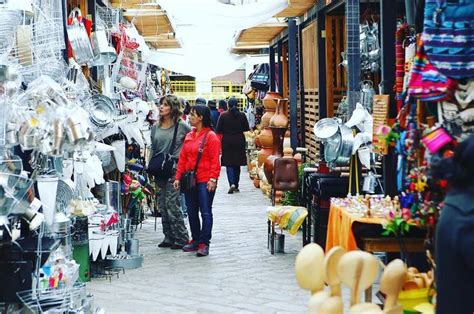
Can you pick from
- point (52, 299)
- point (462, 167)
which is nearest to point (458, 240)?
point (462, 167)

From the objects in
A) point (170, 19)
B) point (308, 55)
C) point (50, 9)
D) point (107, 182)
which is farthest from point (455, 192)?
point (170, 19)

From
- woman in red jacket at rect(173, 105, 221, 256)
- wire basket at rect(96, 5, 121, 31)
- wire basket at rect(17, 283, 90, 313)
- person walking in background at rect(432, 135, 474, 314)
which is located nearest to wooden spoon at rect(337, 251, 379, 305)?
person walking in background at rect(432, 135, 474, 314)

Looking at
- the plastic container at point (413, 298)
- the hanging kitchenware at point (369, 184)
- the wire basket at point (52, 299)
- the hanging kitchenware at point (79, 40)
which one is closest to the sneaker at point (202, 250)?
the hanging kitchenware at point (369, 184)

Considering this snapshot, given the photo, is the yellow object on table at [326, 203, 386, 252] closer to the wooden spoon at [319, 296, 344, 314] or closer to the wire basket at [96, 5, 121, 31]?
the wooden spoon at [319, 296, 344, 314]

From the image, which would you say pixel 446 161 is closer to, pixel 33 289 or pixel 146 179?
pixel 33 289

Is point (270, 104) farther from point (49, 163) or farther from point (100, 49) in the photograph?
point (49, 163)

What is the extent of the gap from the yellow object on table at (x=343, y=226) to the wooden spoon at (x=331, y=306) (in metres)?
1.20

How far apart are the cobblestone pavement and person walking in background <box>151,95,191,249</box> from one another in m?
0.26

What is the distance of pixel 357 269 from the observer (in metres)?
3.93

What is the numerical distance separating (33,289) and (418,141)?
2.47 metres

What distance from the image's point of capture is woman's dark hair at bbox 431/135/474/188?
10.6 ft

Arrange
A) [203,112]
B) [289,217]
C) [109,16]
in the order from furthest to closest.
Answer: [109,16] < [203,112] < [289,217]

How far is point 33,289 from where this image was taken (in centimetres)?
523

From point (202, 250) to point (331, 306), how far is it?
203 inches
